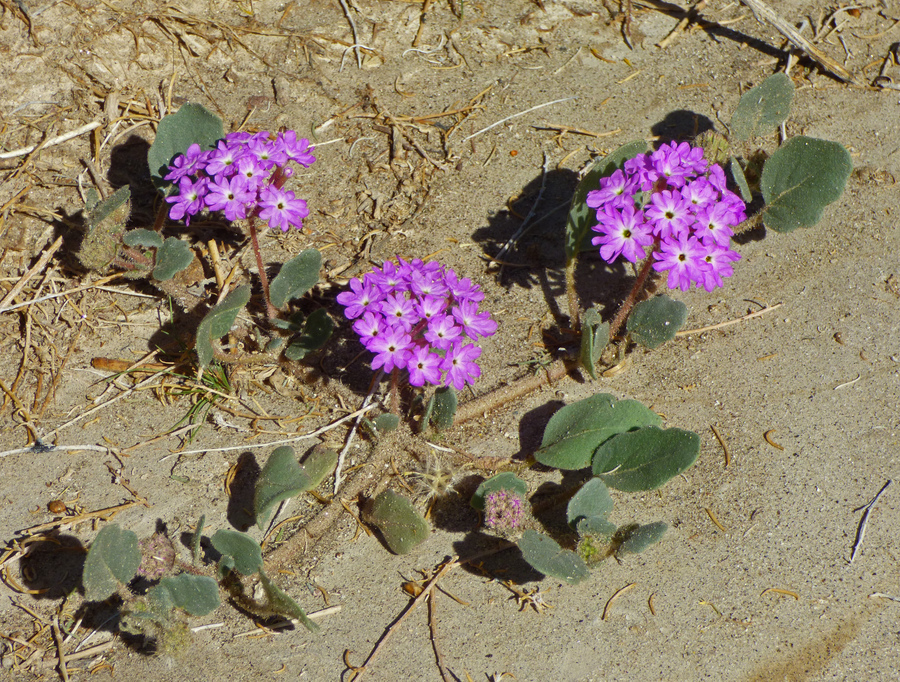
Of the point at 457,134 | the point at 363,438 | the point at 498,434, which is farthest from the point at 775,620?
the point at 457,134

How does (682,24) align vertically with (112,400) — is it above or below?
above

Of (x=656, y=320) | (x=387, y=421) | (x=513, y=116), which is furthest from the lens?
(x=513, y=116)

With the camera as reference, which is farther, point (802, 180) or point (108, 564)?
point (802, 180)

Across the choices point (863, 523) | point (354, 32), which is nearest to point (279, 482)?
point (863, 523)

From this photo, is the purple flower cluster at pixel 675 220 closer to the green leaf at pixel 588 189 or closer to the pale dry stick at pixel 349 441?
the green leaf at pixel 588 189

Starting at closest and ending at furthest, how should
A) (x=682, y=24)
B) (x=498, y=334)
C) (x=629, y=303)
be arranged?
(x=629, y=303)
(x=498, y=334)
(x=682, y=24)

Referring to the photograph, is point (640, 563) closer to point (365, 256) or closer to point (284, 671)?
point (284, 671)

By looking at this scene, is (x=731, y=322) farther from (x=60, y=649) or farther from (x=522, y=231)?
(x=60, y=649)
